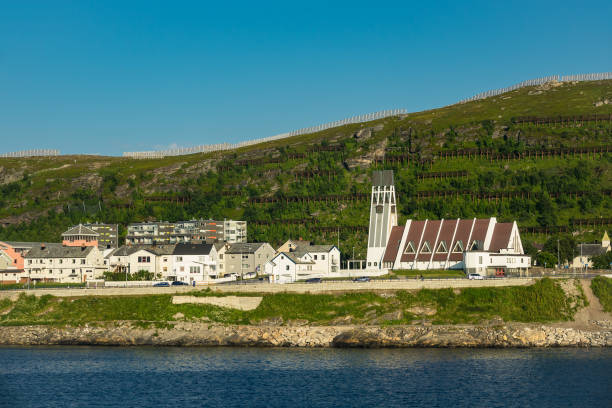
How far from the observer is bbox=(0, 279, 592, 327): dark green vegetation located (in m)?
99.4

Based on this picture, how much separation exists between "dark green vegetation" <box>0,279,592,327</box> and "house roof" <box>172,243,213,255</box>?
3739cm

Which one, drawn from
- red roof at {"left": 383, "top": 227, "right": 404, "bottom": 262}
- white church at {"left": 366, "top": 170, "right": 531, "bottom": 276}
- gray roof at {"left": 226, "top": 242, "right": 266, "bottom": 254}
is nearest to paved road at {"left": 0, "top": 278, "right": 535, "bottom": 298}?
white church at {"left": 366, "top": 170, "right": 531, "bottom": 276}

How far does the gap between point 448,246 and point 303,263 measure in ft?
85.1

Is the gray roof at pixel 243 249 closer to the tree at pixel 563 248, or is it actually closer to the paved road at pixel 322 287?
the paved road at pixel 322 287

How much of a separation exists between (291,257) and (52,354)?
5305 centimetres

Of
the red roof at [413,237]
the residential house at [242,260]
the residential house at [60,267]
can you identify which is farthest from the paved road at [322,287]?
the residential house at [242,260]

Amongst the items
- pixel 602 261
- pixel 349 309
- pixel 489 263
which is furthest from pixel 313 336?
pixel 602 261

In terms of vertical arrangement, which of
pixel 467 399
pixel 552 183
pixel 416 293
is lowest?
pixel 467 399

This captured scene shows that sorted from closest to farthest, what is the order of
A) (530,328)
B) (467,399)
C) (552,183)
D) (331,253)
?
1. (467,399)
2. (530,328)
3. (331,253)
4. (552,183)

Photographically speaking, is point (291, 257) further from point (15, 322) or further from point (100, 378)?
point (100, 378)

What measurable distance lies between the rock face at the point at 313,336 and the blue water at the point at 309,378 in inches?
123

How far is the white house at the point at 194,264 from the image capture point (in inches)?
5837

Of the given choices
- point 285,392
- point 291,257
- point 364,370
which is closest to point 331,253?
point 291,257

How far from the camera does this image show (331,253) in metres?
149
